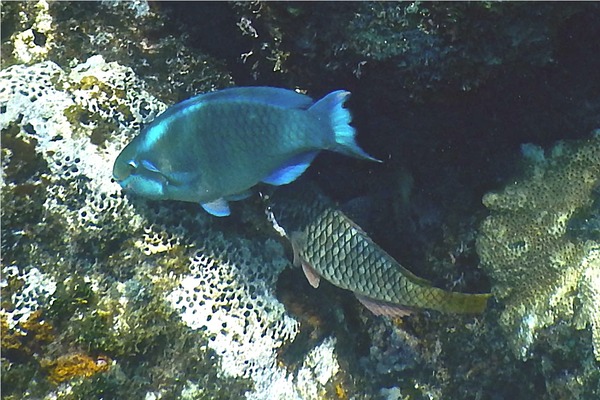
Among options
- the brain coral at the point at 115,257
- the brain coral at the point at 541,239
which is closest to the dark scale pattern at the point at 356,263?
the brain coral at the point at 115,257

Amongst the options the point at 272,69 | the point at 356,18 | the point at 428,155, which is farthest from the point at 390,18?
the point at 428,155

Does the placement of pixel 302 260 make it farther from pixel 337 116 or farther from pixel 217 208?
pixel 337 116

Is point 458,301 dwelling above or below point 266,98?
below

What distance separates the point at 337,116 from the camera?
1.90m

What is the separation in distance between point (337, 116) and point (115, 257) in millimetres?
1035

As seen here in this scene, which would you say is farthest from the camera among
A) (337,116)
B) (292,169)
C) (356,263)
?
(356,263)

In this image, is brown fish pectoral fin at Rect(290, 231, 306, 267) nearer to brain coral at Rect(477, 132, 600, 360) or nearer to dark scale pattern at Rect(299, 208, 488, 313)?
dark scale pattern at Rect(299, 208, 488, 313)

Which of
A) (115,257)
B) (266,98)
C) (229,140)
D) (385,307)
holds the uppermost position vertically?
(266,98)

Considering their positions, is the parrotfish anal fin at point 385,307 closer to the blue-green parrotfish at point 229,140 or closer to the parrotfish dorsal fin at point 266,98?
the blue-green parrotfish at point 229,140

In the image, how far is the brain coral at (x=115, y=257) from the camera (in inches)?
78.6

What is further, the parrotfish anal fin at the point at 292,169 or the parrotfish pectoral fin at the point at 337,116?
the parrotfish anal fin at the point at 292,169

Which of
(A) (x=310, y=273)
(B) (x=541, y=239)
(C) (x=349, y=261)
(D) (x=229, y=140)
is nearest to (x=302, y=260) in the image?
(A) (x=310, y=273)

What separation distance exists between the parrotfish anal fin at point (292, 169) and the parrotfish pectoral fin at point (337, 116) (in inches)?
4.2

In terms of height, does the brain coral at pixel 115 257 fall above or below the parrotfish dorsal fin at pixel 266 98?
below
